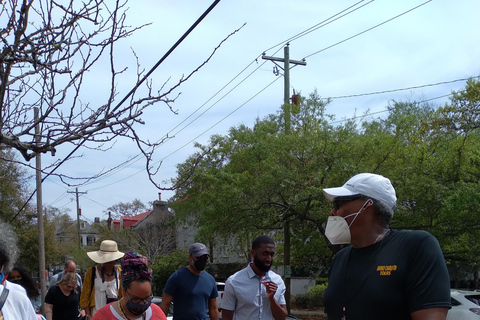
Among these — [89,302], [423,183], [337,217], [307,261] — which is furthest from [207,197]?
[337,217]

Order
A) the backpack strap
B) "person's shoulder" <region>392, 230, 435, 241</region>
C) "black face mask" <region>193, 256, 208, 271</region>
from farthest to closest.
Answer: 1. "black face mask" <region>193, 256, 208, 271</region>
2. the backpack strap
3. "person's shoulder" <region>392, 230, 435, 241</region>

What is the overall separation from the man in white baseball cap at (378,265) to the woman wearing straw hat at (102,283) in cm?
463

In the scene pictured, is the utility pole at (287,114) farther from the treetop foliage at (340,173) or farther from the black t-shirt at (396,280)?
the black t-shirt at (396,280)

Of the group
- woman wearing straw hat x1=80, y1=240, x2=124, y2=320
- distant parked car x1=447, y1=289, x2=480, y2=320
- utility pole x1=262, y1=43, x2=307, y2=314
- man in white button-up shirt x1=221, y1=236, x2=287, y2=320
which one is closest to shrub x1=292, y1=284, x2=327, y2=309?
utility pole x1=262, y1=43, x2=307, y2=314

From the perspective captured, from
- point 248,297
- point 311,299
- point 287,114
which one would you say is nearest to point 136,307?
point 248,297

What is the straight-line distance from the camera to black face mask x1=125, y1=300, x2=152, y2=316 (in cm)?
Answer: 331

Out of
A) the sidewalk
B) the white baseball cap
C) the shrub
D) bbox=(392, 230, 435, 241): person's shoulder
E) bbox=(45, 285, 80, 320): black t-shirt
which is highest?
the white baseball cap

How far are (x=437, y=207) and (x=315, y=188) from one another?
3.24 metres

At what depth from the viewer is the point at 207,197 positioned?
18453 mm

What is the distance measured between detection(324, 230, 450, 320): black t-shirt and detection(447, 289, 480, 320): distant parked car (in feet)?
35.8

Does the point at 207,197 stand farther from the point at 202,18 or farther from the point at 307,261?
the point at 202,18

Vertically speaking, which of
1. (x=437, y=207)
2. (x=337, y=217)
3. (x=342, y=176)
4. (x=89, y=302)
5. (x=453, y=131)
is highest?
(x=453, y=131)

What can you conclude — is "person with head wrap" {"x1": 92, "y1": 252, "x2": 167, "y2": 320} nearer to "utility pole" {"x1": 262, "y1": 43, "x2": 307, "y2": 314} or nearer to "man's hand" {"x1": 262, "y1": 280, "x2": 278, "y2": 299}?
"man's hand" {"x1": 262, "y1": 280, "x2": 278, "y2": 299}

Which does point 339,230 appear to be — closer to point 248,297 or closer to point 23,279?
point 248,297
